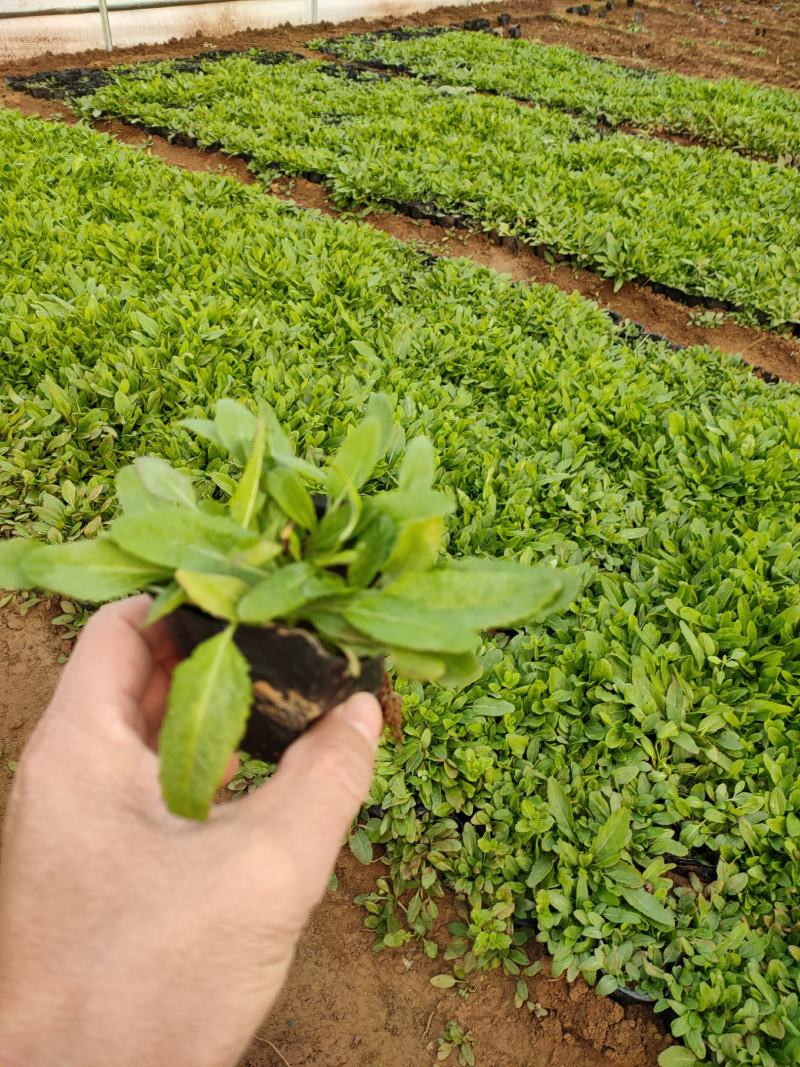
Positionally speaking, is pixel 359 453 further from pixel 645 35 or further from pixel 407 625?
pixel 645 35

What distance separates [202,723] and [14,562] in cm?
57

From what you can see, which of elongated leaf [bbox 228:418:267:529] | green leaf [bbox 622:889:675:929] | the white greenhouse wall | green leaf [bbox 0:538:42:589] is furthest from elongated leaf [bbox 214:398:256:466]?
the white greenhouse wall

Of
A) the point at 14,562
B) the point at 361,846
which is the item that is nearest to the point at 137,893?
the point at 14,562

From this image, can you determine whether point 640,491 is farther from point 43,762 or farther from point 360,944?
point 43,762

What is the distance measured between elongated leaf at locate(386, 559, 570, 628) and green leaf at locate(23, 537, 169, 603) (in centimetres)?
48

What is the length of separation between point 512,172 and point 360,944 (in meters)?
7.50

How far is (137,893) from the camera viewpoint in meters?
1.20

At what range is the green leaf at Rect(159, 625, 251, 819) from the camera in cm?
118

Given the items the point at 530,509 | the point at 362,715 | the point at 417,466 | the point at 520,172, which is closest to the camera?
the point at 362,715

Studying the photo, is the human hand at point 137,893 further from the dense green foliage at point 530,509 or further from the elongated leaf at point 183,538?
the dense green foliage at point 530,509

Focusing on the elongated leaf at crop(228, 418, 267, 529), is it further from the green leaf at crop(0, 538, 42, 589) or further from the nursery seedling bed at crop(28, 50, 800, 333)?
the nursery seedling bed at crop(28, 50, 800, 333)

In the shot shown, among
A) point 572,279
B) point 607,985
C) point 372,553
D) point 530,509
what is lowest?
point 607,985

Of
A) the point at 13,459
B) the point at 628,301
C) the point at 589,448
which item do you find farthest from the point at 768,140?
the point at 13,459

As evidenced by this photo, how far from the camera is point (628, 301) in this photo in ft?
21.0
